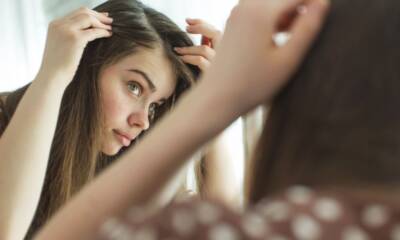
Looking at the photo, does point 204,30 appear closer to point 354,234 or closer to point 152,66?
point 152,66

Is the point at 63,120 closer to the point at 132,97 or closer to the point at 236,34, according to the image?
the point at 132,97

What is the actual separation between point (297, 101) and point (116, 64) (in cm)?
84

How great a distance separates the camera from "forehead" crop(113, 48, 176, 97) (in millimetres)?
1112

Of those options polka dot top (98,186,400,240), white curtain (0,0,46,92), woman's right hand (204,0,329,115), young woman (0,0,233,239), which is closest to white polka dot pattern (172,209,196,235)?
polka dot top (98,186,400,240)

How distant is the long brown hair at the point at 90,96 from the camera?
1118 mm

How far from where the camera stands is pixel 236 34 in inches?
14.9

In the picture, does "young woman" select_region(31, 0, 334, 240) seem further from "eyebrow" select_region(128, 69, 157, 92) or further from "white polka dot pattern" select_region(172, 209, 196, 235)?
"eyebrow" select_region(128, 69, 157, 92)

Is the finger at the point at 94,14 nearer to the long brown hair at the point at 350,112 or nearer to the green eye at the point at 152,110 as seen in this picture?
the green eye at the point at 152,110

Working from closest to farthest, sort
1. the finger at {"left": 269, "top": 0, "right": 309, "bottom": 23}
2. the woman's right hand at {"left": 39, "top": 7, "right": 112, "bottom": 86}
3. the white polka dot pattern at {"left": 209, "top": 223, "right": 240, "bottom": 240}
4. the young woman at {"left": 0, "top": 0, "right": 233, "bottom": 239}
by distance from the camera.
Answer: the white polka dot pattern at {"left": 209, "top": 223, "right": 240, "bottom": 240}
the finger at {"left": 269, "top": 0, "right": 309, "bottom": 23}
the woman's right hand at {"left": 39, "top": 7, "right": 112, "bottom": 86}
the young woman at {"left": 0, "top": 0, "right": 233, "bottom": 239}

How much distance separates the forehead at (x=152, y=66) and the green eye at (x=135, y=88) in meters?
0.03

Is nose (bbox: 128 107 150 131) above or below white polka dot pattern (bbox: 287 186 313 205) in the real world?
below

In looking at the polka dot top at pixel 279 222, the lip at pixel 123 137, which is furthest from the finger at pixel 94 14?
the polka dot top at pixel 279 222

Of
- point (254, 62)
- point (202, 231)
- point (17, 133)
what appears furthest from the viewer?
point (17, 133)

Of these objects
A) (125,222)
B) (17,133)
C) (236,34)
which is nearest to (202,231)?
(125,222)
